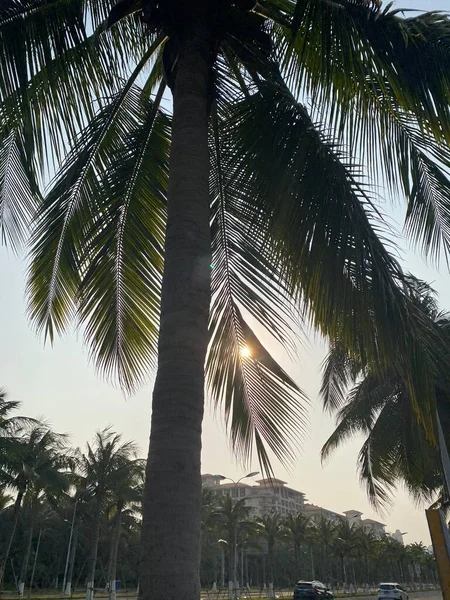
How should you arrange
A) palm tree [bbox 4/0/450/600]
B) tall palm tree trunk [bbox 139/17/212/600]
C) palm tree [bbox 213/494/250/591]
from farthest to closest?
palm tree [bbox 213/494/250/591], palm tree [bbox 4/0/450/600], tall palm tree trunk [bbox 139/17/212/600]

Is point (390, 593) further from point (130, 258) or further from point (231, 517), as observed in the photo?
point (130, 258)

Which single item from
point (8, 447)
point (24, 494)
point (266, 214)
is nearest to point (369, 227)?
point (266, 214)

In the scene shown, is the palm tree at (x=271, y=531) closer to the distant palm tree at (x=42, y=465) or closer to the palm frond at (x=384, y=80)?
the distant palm tree at (x=42, y=465)

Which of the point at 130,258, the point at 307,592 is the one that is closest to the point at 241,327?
the point at 130,258

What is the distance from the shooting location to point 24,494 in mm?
35094

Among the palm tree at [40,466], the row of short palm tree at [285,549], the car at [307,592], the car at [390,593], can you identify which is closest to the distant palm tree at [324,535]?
the row of short palm tree at [285,549]

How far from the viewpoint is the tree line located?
3412cm

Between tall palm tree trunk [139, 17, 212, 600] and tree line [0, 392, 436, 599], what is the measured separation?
68.4 ft

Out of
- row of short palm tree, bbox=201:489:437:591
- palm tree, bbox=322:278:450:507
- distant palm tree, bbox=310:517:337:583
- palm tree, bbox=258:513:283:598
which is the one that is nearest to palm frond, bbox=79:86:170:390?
palm tree, bbox=322:278:450:507

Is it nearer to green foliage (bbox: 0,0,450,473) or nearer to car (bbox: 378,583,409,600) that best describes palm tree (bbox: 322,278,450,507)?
green foliage (bbox: 0,0,450,473)

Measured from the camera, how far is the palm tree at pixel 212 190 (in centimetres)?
367

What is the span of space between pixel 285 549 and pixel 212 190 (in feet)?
276

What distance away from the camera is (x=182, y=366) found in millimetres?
3355

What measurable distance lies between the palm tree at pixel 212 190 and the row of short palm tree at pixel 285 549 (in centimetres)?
4188
